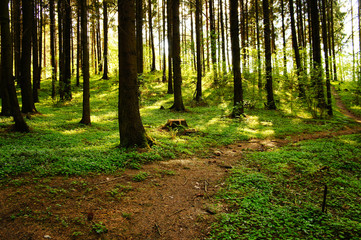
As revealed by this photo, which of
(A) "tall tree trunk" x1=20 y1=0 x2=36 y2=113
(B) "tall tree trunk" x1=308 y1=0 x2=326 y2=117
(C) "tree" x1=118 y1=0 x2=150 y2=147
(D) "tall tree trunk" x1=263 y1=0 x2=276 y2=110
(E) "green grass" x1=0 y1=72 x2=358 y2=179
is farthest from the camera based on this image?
(D) "tall tree trunk" x1=263 y1=0 x2=276 y2=110

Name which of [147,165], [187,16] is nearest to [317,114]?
[147,165]

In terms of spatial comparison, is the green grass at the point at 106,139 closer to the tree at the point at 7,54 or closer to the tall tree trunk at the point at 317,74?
the tall tree trunk at the point at 317,74

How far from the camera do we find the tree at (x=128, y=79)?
21.5 feet

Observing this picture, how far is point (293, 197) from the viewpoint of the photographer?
420 cm

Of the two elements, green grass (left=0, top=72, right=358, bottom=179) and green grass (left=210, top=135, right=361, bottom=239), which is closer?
green grass (left=210, top=135, right=361, bottom=239)

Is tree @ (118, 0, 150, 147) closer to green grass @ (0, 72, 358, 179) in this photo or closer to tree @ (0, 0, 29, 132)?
Answer: green grass @ (0, 72, 358, 179)

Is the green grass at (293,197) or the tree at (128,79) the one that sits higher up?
the tree at (128,79)

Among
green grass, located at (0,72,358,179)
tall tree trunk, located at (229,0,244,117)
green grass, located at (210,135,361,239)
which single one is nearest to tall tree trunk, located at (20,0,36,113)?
green grass, located at (0,72,358,179)

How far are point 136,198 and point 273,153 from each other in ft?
15.9

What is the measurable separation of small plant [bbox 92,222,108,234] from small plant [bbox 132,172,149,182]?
1661 mm

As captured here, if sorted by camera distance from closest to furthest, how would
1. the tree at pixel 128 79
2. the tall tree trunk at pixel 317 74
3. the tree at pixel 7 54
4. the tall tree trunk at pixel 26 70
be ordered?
1. the tree at pixel 128 79
2. the tree at pixel 7 54
3. the tall tree trunk at pixel 317 74
4. the tall tree trunk at pixel 26 70

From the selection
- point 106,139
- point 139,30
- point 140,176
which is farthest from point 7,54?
point 139,30

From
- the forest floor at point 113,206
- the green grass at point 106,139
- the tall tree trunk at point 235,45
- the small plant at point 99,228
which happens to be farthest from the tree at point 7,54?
the tall tree trunk at point 235,45

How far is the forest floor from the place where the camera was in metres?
3.05
